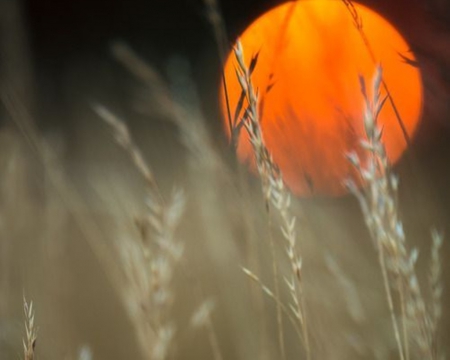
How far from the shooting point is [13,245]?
69.9 inches

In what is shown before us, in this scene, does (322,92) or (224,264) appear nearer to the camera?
(322,92)

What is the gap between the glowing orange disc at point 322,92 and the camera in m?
1.25

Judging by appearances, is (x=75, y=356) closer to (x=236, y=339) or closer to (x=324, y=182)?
(x=236, y=339)

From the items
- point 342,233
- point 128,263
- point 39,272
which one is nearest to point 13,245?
point 39,272

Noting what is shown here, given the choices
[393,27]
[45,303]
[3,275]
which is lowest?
[45,303]

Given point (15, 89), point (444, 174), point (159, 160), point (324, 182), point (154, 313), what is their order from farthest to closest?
point (159, 160) < point (15, 89) < point (444, 174) < point (324, 182) < point (154, 313)

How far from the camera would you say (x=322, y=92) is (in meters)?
1.47

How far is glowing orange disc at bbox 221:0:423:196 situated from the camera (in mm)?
1245

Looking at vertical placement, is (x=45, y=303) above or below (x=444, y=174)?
above

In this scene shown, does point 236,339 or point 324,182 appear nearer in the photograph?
point 324,182

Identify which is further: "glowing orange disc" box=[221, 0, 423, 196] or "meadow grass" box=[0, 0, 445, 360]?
"glowing orange disc" box=[221, 0, 423, 196]

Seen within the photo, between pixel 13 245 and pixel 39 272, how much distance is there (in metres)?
0.09

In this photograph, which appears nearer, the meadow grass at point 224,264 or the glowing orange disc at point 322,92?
the meadow grass at point 224,264

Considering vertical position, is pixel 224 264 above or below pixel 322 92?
below
